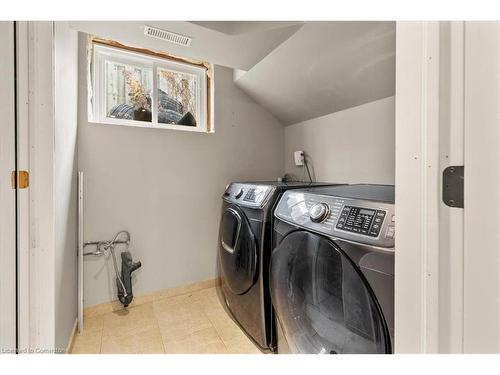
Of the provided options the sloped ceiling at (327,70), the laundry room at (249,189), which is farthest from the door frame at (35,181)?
the sloped ceiling at (327,70)

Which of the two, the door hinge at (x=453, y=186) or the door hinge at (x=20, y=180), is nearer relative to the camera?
the door hinge at (x=453, y=186)

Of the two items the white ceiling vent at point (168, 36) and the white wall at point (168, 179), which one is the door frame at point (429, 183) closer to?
the white ceiling vent at point (168, 36)

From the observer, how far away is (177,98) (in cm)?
205

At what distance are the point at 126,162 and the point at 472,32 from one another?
190 centimetres

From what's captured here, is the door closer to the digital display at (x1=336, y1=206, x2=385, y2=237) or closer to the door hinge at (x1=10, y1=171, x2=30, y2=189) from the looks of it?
the door hinge at (x1=10, y1=171, x2=30, y2=189)

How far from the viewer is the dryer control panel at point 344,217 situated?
72 cm

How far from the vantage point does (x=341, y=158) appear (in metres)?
1.82

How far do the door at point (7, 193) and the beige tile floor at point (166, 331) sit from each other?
0.84 metres

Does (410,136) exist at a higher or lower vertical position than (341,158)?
lower

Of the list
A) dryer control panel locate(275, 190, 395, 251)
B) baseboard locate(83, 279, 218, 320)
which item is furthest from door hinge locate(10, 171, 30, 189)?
baseboard locate(83, 279, 218, 320)

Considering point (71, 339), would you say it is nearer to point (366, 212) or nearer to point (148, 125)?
point (148, 125)
